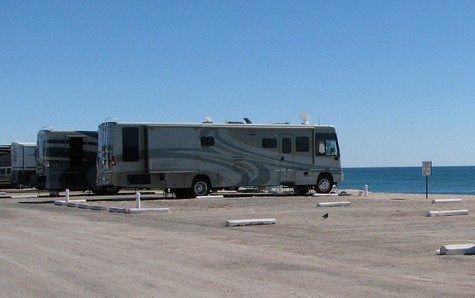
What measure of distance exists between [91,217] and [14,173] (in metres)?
24.7

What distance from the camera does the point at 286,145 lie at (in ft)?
105

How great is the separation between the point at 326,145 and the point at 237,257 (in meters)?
21.7

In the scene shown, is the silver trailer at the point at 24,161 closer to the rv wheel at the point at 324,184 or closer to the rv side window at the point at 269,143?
the rv side window at the point at 269,143

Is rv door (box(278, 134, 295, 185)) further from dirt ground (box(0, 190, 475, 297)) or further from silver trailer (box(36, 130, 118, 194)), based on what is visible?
dirt ground (box(0, 190, 475, 297))

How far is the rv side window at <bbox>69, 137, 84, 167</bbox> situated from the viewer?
34688 mm

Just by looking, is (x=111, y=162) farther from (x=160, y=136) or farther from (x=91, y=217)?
(x=91, y=217)

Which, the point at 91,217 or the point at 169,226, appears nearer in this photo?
the point at 169,226

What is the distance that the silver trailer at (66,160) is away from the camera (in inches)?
1346

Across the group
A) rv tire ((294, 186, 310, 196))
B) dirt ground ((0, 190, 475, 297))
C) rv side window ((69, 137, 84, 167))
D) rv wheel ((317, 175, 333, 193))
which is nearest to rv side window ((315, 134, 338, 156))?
rv wheel ((317, 175, 333, 193))

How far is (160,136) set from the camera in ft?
97.4

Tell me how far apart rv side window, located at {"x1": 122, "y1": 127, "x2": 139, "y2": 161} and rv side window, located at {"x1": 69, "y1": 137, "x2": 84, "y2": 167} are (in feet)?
21.2

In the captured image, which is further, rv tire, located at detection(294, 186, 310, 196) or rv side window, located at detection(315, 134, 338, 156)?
rv tire, located at detection(294, 186, 310, 196)

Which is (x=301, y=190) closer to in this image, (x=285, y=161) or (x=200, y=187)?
(x=285, y=161)

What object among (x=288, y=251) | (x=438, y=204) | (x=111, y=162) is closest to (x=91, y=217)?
(x=111, y=162)
